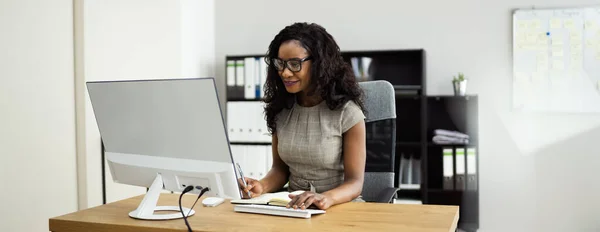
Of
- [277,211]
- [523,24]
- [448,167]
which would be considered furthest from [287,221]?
[523,24]

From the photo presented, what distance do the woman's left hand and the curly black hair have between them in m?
0.41

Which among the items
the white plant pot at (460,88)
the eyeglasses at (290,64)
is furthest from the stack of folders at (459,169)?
the eyeglasses at (290,64)

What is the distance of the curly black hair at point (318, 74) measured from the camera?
2035mm

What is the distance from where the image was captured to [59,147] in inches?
125

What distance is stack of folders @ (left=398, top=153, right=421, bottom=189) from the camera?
4.15 m

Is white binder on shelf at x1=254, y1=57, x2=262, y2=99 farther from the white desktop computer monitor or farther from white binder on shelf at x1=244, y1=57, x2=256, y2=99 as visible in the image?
the white desktop computer monitor

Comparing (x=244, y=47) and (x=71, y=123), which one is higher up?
(x=244, y=47)

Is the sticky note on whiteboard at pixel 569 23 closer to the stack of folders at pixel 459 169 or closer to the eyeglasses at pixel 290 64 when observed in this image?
the stack of folders at pixel 459 169

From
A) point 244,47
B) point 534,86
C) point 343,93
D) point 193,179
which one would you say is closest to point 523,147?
point 534,86

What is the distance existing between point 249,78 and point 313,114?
2.31 m

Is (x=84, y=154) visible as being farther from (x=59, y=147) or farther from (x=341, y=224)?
(x=341, y=224)

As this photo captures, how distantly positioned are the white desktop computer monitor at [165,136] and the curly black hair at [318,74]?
592mm

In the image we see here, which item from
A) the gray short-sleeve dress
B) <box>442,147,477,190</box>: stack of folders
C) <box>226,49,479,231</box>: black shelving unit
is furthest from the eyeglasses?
<box>442,147,477,190</box>: stack of folders

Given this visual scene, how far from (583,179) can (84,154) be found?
10.6 feet
